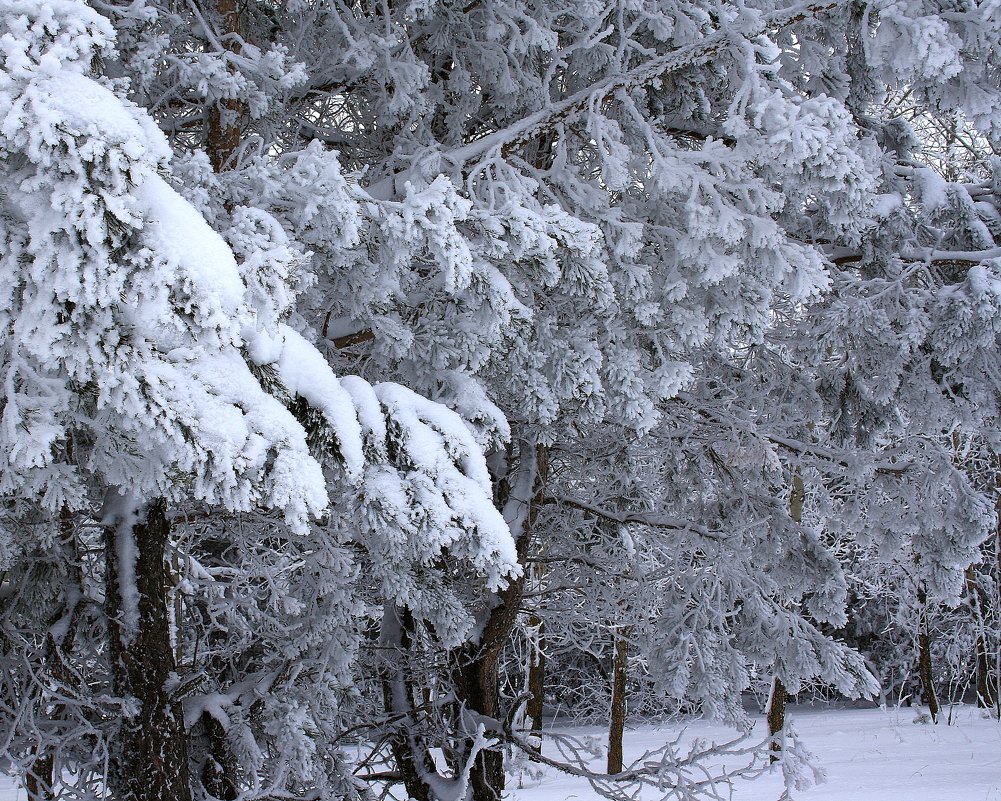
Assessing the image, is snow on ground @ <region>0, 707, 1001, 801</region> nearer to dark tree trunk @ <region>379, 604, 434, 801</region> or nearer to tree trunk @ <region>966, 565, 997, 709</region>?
tree trunk @ <region>966, 565, 997, 709</region>

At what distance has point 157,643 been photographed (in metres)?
4.62

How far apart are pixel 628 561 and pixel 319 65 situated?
4.72m

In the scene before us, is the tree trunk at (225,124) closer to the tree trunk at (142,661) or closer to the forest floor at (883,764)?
the tree trunk at (142,661)

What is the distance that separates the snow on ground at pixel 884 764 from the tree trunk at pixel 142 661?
692 cm

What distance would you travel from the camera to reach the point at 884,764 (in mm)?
14195

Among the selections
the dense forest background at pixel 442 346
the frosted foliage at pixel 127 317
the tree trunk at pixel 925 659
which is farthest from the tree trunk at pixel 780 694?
the frosted foliage at pixel 127 317

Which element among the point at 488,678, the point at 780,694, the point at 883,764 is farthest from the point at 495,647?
the point at 883,764

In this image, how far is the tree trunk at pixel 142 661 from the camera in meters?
4.45

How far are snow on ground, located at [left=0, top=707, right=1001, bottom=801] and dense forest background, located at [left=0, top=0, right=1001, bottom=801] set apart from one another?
386 centimetres

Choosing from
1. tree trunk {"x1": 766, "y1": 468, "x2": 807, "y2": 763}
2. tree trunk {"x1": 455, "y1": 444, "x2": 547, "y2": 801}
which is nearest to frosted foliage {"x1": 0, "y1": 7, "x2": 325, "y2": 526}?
tree trunk {"x1": 455, "y1": 444, "x2": 547, "y2": 801}

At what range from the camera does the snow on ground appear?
11555mm

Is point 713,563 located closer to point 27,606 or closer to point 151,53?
point 27,606

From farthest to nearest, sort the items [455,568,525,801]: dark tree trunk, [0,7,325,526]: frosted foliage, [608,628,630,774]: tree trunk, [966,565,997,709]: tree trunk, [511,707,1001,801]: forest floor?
[966,565,997,709]: tree trunk < [608,628,630,774]: tree trunk < [511,707,1001,801]: forest floor < [455,568,525,801]: dark tree trunk < [0,7,325,526]: frosted foliage

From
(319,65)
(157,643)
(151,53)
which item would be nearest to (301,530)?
(157,643)
